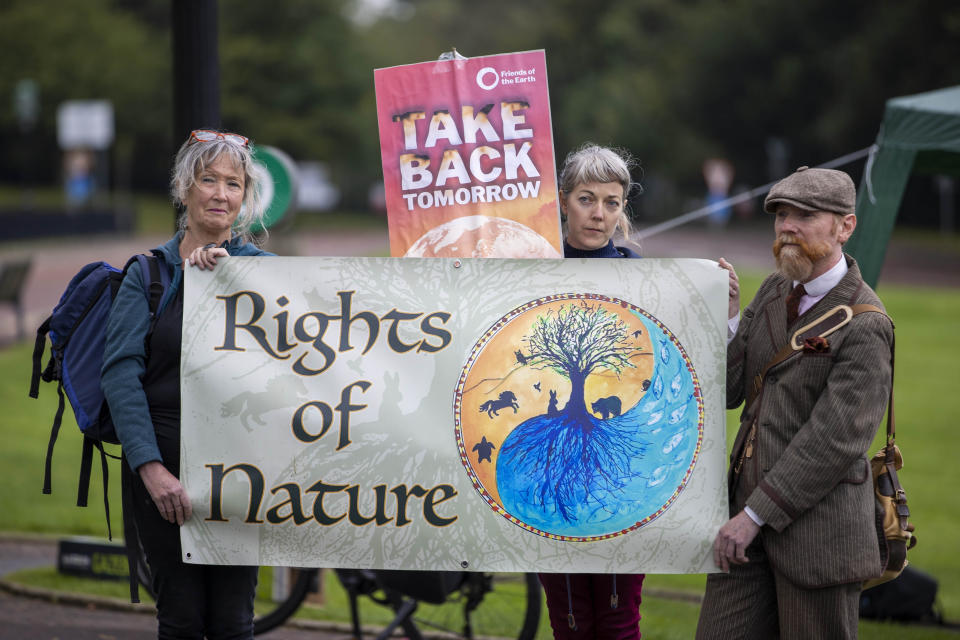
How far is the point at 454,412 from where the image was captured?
331 cm

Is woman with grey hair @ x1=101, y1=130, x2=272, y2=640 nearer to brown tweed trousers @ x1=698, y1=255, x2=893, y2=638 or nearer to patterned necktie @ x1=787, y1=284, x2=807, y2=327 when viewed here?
brown tweed trousers @ x1=698, y1=255, x2=893, y2=638

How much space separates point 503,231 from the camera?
353 centimetres

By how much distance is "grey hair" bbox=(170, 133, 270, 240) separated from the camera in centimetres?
335

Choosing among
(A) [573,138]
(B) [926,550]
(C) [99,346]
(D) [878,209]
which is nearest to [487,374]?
(C) [99,346]

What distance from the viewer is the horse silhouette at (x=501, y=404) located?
3.29 m

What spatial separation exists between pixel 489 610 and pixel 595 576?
2.13 meters

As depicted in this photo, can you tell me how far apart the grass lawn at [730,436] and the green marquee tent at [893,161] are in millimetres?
1955

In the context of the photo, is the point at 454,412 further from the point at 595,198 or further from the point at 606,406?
the point at 595,198

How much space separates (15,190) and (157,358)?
5525 centimetres

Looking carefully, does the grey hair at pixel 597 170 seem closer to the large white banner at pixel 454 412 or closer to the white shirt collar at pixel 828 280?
the large white banner at pixel 454 412

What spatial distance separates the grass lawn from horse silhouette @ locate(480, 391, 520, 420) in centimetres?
98

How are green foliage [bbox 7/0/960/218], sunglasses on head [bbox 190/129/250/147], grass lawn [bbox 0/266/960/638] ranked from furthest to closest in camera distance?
green foliage [bbox 7/0/960/218], grass lawn [bbox 0/266/960/638], sunglasses on head [bbox 190/129/250/147]

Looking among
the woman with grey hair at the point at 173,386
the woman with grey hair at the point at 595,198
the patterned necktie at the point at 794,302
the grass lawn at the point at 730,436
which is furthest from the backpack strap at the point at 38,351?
the grass lawn at the point at 730,436

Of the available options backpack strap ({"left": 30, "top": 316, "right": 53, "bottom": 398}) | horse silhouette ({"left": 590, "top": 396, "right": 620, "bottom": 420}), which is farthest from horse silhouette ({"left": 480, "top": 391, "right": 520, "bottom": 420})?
backpack strap ({"left": 30, "top": 316, "right": 53, "bottom": 398})
